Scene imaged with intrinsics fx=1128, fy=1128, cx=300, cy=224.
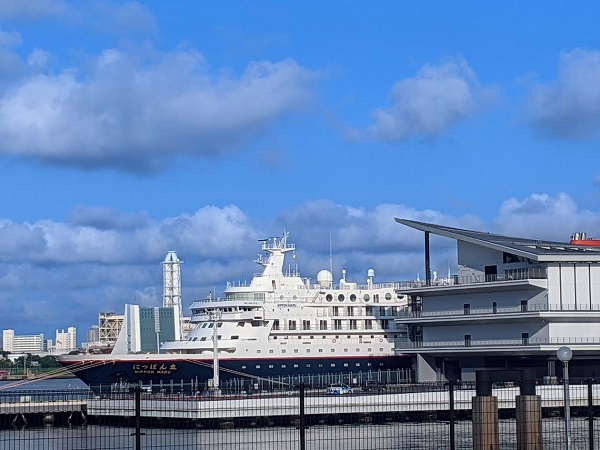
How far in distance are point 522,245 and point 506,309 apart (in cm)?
380

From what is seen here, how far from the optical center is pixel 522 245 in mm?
64875

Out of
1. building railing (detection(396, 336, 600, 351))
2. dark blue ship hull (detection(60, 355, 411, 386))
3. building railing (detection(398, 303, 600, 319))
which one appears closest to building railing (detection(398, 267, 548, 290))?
building railing (detection(398, 303, 600, 319))

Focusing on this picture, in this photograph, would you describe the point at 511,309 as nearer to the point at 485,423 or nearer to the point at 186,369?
the point at 186,369

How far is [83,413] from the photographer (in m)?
49.9

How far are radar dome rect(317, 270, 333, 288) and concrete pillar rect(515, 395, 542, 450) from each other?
59.5 metres

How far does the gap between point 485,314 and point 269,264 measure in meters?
21.0

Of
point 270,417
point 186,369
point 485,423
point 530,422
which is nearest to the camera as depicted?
point 485,423

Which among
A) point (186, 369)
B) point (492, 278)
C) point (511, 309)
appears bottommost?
point (186, 369)

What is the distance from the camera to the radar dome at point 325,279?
81750 millimetres

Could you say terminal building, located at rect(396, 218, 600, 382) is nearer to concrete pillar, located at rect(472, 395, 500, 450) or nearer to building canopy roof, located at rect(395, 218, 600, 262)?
building canopy roof, located at rect(395, 218, 600, 262)

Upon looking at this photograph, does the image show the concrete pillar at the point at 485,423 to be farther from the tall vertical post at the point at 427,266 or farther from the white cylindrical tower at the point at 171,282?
the white cylindrical tower at the point at 171,282

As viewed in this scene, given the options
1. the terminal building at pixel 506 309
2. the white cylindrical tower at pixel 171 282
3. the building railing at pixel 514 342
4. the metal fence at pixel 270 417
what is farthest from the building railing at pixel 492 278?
the white cylindrical tower at pixel 171 282

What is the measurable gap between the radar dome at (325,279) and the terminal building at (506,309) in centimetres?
1038

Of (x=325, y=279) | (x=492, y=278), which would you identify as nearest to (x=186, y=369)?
(x=325, y=279)
